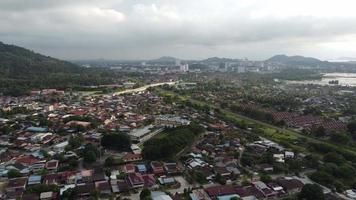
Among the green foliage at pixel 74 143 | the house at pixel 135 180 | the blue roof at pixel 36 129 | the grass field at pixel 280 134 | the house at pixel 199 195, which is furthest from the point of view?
the blue roof at pixel 36 129

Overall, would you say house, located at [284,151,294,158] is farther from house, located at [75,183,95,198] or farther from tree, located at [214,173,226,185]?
house, located at [75,183,95,198]

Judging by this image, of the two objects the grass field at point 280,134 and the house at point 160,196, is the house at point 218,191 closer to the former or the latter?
the house at point 160,196

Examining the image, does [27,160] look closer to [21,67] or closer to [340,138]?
[340,138]

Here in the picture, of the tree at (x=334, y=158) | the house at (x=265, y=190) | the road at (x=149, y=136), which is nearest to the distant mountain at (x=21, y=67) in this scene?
the road at (x=149, y=136)

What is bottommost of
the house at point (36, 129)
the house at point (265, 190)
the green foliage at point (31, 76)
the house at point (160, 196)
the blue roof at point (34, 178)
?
the house at point (265, 190)

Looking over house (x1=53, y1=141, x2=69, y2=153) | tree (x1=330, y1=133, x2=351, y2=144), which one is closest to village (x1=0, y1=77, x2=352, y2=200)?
house (x1=53, y1=141, x2=69, y2=153)

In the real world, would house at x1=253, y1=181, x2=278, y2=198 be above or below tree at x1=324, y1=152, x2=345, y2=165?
below

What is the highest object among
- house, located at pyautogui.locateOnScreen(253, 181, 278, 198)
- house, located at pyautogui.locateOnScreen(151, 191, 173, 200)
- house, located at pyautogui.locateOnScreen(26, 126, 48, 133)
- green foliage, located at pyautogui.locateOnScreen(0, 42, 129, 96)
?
green foliage, located at pyautogui.locateOnScreen(0, 42, 129, 96)
